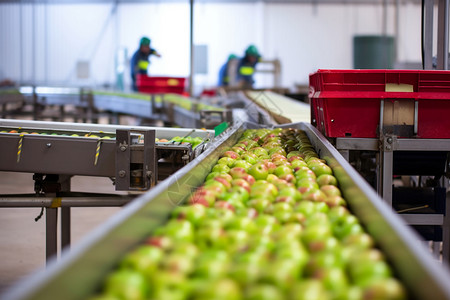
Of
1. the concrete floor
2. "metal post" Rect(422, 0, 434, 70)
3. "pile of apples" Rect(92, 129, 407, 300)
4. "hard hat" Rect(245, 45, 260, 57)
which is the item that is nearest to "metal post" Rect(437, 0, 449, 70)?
"metal post" Rect(422, 0, 434, 70)

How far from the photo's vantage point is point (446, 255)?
337 centimetres

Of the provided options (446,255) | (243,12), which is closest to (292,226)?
(446,255)

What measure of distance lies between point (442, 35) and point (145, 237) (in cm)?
328

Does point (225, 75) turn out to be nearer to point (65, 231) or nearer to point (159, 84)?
point (159, 84)

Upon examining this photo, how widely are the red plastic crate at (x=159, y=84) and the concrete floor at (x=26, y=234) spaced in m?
2.09

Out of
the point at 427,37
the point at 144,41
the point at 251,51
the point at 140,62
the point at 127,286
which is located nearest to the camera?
the point at 127,286

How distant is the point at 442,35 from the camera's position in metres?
4.12

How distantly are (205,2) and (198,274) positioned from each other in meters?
18.9

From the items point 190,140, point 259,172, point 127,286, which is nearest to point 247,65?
point 190,140

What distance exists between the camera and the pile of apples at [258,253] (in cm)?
114

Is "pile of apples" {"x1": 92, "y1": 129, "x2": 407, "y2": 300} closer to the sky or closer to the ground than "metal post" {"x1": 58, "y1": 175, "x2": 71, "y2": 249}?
closer to the sky

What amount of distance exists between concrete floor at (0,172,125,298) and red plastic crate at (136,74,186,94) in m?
2.09

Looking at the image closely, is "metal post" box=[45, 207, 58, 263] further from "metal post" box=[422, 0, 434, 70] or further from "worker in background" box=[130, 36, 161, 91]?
"worker in background" box=[130, 36, 161, 91]

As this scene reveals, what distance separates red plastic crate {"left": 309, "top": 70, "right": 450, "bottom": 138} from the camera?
2.88 m
